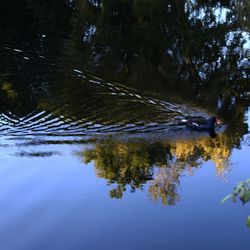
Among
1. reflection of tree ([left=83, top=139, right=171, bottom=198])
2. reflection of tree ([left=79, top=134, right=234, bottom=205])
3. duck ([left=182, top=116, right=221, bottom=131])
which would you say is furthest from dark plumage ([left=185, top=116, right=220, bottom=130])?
reflection of tree ([left=83, top=139, right=171, bottom=198])

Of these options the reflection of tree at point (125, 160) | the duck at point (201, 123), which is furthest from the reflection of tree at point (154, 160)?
the duck at point (201, 123)

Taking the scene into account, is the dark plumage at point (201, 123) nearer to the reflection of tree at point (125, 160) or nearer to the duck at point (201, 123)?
the duck at point (201, 123)

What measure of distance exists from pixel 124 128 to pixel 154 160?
2294mm

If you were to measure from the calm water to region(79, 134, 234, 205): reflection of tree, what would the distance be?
0.05m

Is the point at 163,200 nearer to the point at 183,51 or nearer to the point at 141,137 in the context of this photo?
the point at 141,137

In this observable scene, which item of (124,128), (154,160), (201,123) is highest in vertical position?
(201,123)

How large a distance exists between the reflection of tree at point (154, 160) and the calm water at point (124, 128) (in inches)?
2.2

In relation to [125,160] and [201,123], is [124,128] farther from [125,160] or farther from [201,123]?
[201,123]

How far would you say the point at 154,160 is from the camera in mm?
17109

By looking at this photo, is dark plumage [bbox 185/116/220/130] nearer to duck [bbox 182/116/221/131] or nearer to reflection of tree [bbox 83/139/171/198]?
duck [bbox 182/116/221/131]

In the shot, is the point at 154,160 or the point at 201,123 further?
the point at 201,123

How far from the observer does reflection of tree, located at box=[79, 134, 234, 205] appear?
15484 mm

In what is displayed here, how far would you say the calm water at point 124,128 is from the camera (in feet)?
43.6

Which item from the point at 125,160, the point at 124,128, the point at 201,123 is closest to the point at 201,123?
the point at 201,123
